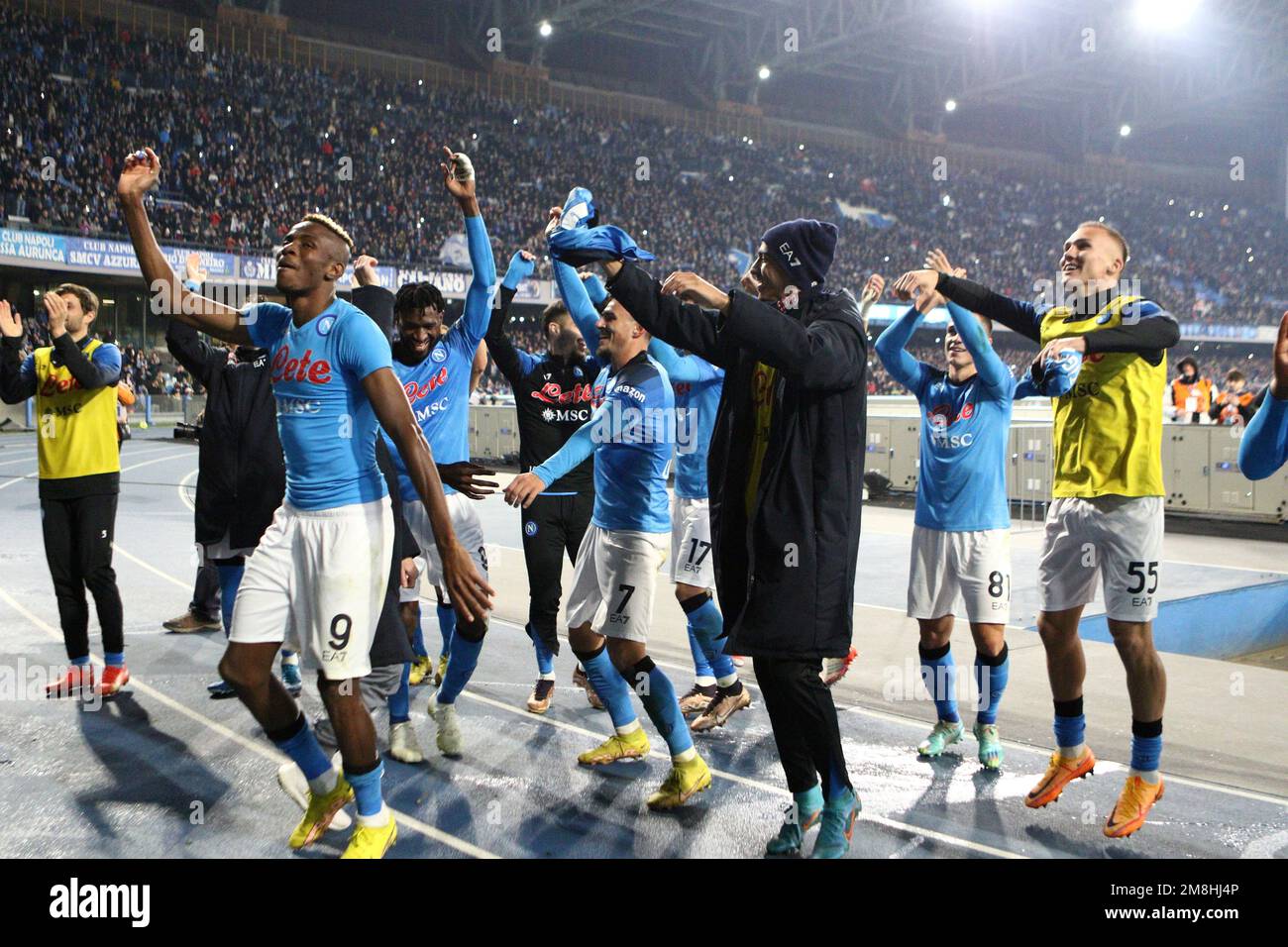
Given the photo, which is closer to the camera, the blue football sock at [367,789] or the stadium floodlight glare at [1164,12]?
the blue football sock at [367,789]

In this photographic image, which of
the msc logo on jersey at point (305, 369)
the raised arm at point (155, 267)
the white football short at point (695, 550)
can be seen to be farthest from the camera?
the white football short at point (695, 550)

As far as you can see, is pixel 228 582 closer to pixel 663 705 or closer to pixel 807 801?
pixel 663 705

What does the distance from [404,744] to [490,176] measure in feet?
119

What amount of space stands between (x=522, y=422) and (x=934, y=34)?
44.0 m

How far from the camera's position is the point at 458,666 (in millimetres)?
4980

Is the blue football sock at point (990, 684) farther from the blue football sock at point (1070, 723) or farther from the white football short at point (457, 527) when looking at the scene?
the white football short at point (457, 527)

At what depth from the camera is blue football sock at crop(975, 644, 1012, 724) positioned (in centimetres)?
480

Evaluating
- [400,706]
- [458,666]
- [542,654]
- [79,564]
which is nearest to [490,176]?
[79,564]

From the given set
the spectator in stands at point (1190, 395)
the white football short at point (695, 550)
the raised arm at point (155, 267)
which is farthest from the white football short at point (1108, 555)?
the spectator in stands at point (1190, 395)

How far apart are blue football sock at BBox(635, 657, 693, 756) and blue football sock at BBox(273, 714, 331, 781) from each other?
4.24ft

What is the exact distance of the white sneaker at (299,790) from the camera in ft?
12.9
